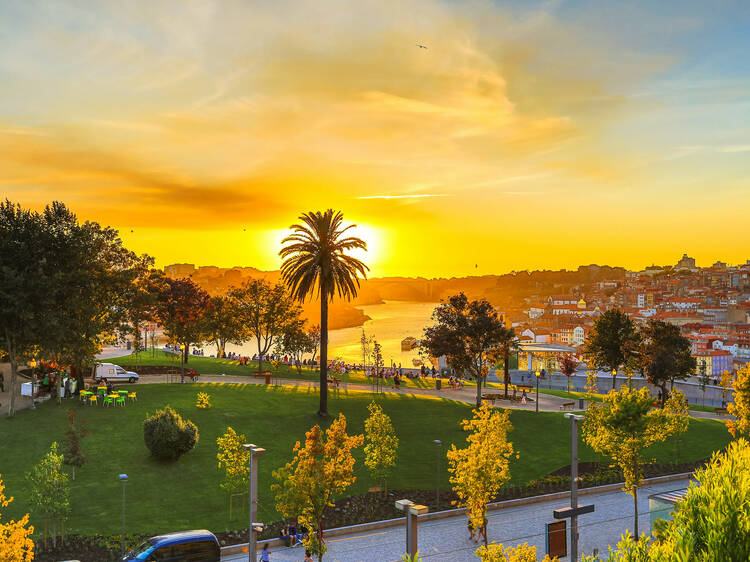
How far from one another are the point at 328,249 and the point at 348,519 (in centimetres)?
1825

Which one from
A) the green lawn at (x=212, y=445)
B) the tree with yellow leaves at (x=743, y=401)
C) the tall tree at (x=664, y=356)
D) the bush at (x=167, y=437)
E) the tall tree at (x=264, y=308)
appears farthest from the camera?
the tall tree at (x=264, y=308)

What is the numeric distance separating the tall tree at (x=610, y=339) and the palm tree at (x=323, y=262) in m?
33.8

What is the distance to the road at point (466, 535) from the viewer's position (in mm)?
24094

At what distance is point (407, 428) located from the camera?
4009 centimetres

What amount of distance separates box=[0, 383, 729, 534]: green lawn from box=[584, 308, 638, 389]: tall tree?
1649 centimetres

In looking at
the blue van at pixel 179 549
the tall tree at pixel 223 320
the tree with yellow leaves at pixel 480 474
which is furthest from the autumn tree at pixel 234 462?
the tall tree at pixel 223 320

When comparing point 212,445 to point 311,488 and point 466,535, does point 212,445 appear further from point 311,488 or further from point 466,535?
point 466,535

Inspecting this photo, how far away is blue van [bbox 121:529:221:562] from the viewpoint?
827 inches

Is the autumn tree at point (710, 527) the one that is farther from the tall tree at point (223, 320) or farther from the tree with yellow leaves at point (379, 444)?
the tall tree at point (223, 320)

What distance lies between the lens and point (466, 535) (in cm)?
→ 2648

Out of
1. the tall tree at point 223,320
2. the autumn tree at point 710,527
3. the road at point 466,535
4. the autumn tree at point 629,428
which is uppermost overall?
the tall tree at point 223,320

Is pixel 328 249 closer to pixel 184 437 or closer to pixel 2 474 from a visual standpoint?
pixel 184 437

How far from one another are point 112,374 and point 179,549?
28.8 meters

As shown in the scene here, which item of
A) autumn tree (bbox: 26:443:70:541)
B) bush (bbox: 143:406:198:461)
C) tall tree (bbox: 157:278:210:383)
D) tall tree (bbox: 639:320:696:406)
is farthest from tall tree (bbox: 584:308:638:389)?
autumn tree (bbox: 26:443:70:541)
